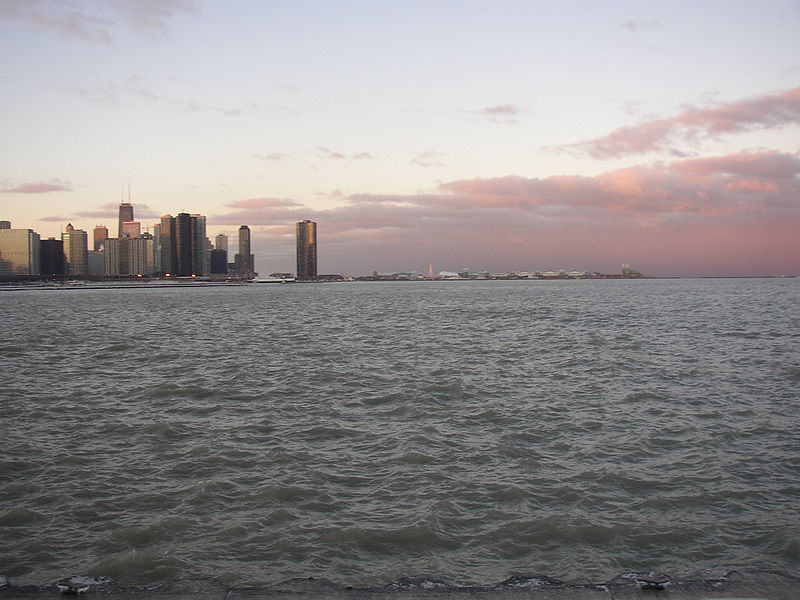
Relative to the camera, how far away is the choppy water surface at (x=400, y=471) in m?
8.34

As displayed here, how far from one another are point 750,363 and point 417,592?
84.5 ft

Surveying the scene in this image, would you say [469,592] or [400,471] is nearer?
[469,592]

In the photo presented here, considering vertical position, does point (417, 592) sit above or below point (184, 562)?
above

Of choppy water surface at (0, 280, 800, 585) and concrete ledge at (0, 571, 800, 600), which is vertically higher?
concrete ledge at (0, 571, 800, 600)

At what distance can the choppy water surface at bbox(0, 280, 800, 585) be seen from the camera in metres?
8.34

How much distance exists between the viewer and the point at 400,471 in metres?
12.0

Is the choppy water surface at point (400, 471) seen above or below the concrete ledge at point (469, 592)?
below

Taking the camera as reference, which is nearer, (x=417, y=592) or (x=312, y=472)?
(x=417, y=592)

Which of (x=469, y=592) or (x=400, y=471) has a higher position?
(x=469, y=592)

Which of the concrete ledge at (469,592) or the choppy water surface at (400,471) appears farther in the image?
the choppy water surface at (400,471)

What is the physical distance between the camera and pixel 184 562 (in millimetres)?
8141

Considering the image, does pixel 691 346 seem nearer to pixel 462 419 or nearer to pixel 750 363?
pixel 750 363

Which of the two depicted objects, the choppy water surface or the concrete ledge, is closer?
the concrete ledge

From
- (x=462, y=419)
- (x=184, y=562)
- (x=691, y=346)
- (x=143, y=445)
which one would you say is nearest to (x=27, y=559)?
(x=184, y=562)
